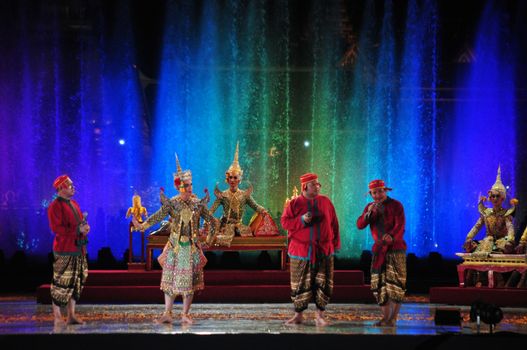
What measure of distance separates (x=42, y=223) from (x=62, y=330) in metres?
8.55

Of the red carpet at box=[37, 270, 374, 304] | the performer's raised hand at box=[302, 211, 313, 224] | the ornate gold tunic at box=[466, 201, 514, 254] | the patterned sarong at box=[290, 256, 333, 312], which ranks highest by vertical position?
the performer's raised hand at box=[302, 211, 313, 224]

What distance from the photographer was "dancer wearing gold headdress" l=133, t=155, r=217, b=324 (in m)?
8.03

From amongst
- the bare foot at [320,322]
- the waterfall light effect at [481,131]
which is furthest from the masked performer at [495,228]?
the waterfall light effect at [481,131]

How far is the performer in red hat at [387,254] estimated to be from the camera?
789 centimetres

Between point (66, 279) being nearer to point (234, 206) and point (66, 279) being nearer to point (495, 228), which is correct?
point (234, 206)

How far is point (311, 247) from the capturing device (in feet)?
26.4

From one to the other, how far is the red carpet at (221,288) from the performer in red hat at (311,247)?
207cm

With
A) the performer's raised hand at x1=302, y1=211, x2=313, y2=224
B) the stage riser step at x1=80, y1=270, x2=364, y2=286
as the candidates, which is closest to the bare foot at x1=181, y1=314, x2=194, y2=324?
the performer's raised hand at x1=302, y1=211, x2=313, y2=224

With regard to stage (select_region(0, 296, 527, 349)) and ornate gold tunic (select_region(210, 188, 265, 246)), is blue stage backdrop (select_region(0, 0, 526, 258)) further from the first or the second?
stage (select_region(0, 296, 527, 349))

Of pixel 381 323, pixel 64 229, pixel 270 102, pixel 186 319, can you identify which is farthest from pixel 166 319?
pixel 270 102

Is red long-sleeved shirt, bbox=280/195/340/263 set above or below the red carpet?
above

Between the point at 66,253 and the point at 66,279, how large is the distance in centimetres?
27
